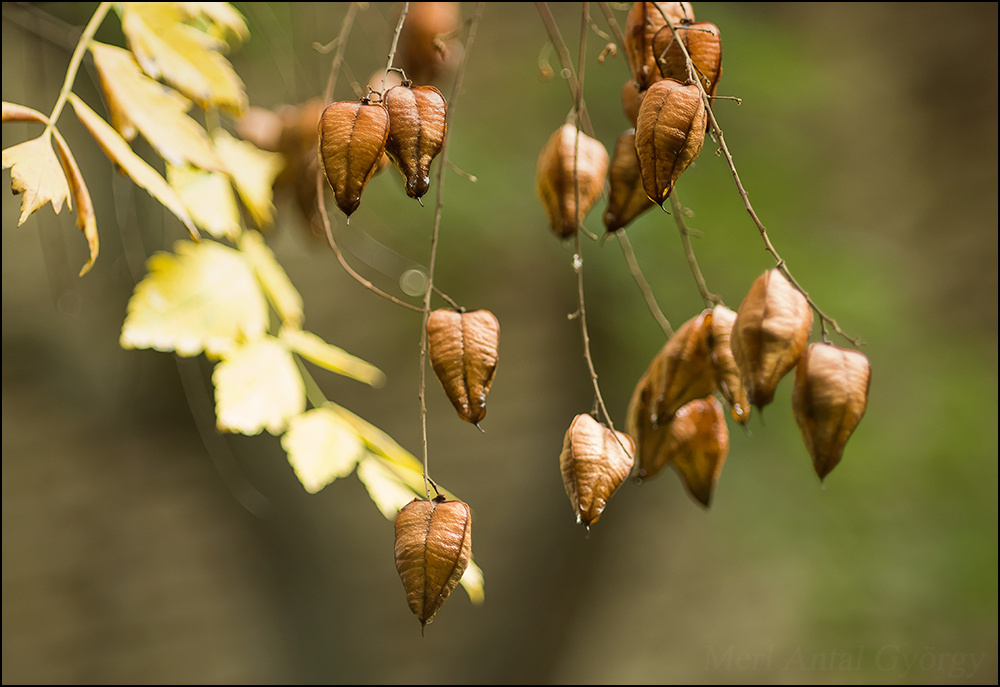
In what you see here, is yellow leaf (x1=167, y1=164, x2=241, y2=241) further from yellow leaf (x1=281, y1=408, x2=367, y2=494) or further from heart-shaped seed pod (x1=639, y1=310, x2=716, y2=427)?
heart-shaped seed pod (x1=639, y1=310, x2=716, y2=427)

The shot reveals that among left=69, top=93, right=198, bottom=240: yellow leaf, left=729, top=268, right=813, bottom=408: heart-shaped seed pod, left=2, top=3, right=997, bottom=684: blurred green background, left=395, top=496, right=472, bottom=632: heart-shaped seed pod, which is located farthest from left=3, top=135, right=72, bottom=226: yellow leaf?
left=2, top=3, right=997, bottom=684: blurred green background

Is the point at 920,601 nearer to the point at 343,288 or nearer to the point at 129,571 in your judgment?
the point at 343,288

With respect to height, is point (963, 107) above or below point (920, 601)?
above

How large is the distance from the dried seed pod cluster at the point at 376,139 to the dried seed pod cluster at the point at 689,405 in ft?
0.61

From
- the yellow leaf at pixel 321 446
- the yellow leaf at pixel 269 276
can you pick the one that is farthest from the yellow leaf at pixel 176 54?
the yellow leaf at pixel 321 446

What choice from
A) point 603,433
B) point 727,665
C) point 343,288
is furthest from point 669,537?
point 603,433

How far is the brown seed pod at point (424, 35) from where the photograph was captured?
2.22 ft

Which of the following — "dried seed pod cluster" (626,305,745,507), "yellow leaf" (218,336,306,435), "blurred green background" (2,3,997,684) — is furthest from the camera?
"blurred green background" (2,3,997,684)

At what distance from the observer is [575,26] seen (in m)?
1.72

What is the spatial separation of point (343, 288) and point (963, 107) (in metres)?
1.67

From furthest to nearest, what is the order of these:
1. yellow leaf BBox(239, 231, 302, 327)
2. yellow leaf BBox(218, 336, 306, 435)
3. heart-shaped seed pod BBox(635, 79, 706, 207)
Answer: yellow leaf BBox(239, 231, 302, 327)
yellow leaf BBox(218, 336, 306, 435)
heart-shaped seed pod BBox(635, 79, 706, 207)

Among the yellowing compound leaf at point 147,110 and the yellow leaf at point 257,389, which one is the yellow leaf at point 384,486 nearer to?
the yellow leaf at point 257,389

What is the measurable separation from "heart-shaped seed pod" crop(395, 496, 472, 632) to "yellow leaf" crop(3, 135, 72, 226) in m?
0.27

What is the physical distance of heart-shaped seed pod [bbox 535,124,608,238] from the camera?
48 centimetres
